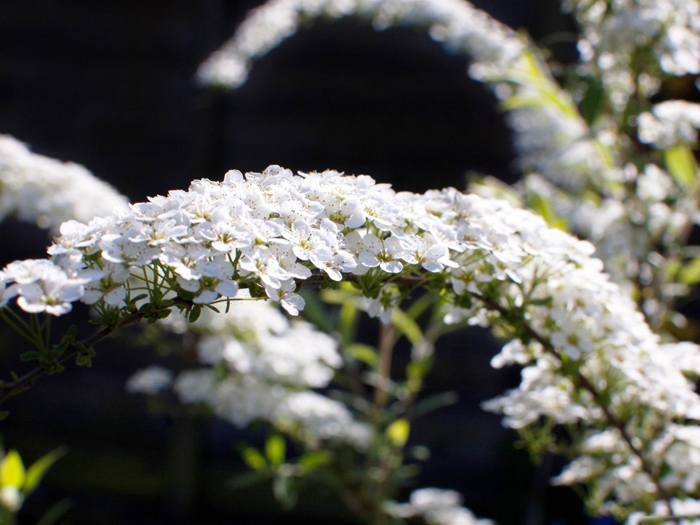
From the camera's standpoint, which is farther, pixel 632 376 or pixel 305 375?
pixel 305 375

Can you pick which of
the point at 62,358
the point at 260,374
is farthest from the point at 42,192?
the point at 62,358

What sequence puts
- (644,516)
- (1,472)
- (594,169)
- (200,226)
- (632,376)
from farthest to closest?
(594,169)
(1,472)
(644,516)
(632,376)
(200,226)

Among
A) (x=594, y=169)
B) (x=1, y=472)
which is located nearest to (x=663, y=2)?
(x=594, y=169)

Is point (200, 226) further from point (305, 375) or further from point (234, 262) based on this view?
point (305, 375)

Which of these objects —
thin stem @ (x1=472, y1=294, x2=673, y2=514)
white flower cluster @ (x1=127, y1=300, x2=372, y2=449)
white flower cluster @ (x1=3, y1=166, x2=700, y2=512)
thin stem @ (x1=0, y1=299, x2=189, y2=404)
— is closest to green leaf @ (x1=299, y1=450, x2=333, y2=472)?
white flower cluster @ (x1=127, y1=300, x2=372, y2=449)

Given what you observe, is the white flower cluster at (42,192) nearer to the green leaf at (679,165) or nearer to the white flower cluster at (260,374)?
the white flower cluster at (260,374)

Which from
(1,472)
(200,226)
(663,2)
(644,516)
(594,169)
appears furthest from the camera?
(594,169)

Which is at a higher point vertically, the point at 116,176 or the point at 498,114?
the point at 116,176

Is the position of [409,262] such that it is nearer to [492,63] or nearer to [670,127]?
[670,127]

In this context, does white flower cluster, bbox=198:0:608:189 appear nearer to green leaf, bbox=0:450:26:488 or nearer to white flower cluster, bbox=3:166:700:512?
white flower cluster, bbox=3:166:700:512
